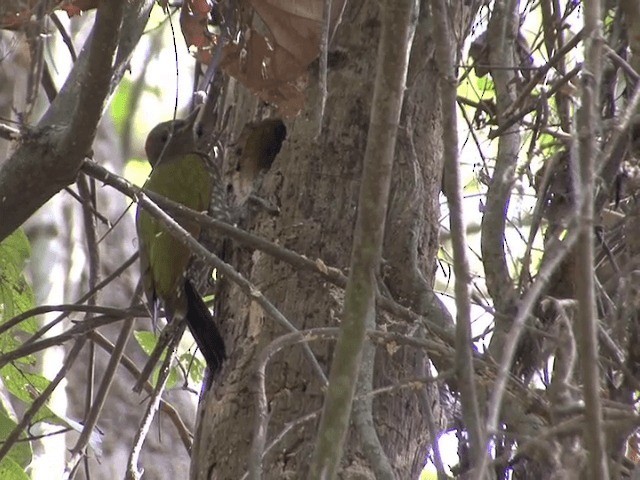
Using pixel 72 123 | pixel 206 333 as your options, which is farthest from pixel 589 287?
pixel 206 333

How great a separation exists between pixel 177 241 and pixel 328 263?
4.15ft

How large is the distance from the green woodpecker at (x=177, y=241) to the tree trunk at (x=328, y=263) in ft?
0.73

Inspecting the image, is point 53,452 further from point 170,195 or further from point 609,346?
point 609,346

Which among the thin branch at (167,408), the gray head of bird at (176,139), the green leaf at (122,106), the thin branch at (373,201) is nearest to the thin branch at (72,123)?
the thin branch at (373,201)

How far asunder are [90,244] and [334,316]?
1.02 meters

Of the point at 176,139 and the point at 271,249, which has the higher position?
the point at 176,139

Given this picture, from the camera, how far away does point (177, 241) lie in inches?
153

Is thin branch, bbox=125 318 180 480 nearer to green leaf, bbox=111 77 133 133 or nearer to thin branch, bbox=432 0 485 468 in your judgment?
thin branch, bbox=432 0 485 468

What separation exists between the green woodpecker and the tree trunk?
8.7 inches

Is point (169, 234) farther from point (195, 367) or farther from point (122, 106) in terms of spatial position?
point (122, 106)

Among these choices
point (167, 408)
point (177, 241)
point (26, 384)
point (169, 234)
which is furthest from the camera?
point (177, 241)

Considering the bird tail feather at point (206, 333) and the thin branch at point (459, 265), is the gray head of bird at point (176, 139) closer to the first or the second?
the bird tail feather at point (206, 333)

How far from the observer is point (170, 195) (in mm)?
4145

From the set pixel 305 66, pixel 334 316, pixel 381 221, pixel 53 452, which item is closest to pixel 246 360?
pixel 334 316
